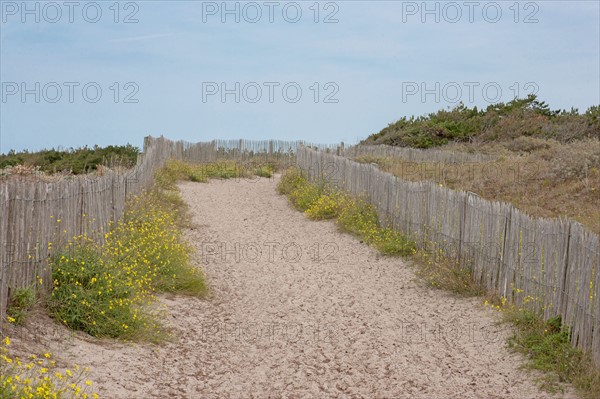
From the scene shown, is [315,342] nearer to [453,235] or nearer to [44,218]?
[44,218]

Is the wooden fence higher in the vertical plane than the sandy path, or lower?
higher

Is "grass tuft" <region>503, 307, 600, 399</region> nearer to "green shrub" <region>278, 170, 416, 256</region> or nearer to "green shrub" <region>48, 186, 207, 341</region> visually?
"green shrub" <region>48, 186, 207, 341</region>

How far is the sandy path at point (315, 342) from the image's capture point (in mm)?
7281

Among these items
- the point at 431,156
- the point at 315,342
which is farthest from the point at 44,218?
the point at 431,156

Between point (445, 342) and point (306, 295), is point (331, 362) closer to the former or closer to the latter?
point (445, 342)

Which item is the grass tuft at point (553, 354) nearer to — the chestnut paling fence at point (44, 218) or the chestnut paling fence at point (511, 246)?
the chestnut paling fence at point (511, 246)

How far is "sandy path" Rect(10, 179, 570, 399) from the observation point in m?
7.28

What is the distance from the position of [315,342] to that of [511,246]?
2.97 metres

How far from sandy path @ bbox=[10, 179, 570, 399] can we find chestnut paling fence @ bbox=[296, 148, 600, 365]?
66 centimetres

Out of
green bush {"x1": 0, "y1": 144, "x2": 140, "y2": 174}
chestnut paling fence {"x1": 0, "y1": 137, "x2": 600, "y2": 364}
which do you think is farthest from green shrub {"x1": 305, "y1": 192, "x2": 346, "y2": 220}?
green bush {"x1": 0, "y1": 144, "x2": 140, "y2": 174}

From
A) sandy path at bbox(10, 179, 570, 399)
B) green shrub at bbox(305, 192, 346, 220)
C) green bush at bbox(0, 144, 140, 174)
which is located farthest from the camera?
green bush at bbox(0, 144, 140, 174)

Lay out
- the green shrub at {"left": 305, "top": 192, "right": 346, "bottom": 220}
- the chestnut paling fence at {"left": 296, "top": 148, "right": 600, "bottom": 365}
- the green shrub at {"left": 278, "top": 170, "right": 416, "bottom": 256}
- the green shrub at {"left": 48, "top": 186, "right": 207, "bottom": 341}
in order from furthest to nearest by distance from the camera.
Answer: the green shrub at {"left": 305, "top": 192, "right": 346, "bottom": 220}, the green shrub at {"left": 278, "top": 170, "right": 416, "bottom": 256}, the green shrub at {"left": 48, "top": 186, "right": 207, "bottom": 341}, the chestnut paling fence at {"left": 296, "top": 148, "right": 600, "bottom": 365}

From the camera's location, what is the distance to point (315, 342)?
884 cm

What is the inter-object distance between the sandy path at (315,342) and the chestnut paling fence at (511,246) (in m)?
0.66
